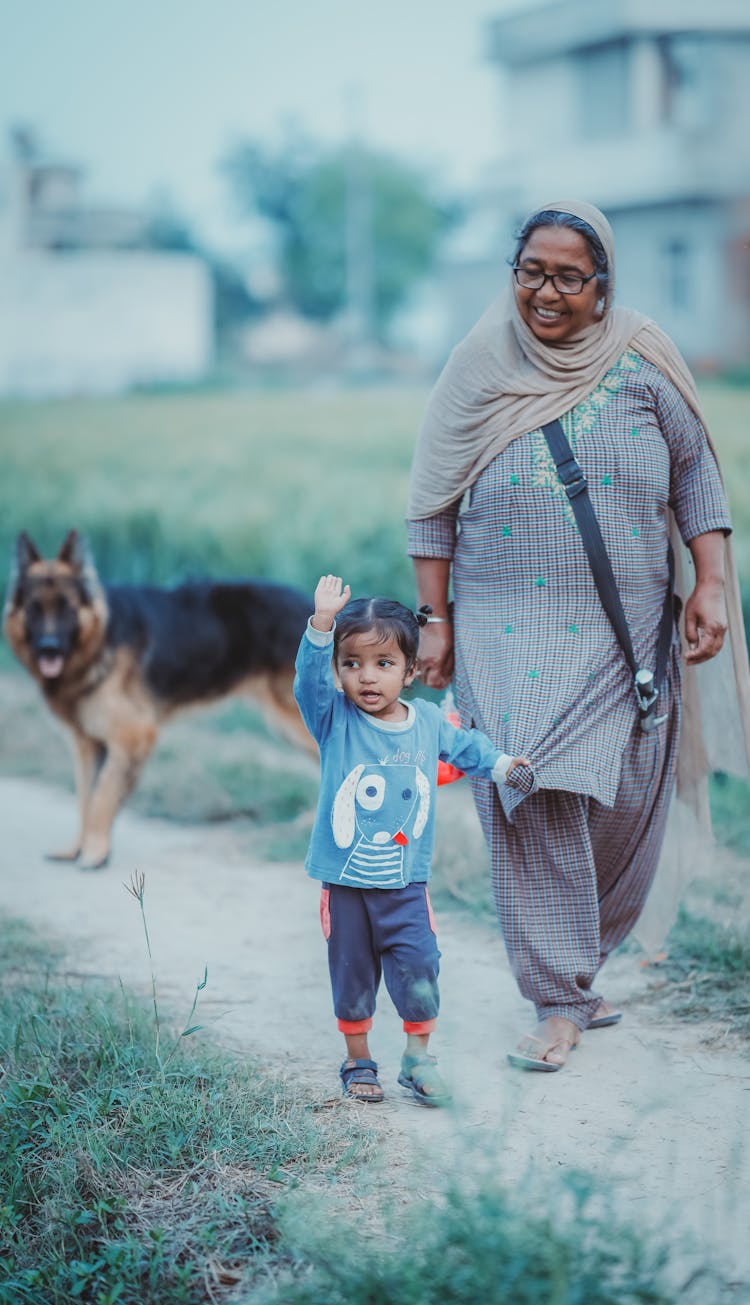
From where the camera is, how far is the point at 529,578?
12.8 ft

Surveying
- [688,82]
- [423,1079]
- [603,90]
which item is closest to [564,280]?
[423,1079]

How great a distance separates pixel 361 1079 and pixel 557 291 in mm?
1995

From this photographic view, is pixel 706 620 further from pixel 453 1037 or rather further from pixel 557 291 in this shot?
pixel 453 1037

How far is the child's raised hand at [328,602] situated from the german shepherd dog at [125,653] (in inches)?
130

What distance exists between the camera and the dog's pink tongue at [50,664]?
256 inches

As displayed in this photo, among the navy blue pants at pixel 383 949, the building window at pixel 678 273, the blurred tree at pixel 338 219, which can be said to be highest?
the blurred tree at pixel 338 219

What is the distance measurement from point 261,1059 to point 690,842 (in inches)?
54.0

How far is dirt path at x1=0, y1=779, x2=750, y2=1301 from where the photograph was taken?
311cm

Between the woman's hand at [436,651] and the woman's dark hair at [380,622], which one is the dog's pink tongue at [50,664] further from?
the woman's dark hair at [380,622]

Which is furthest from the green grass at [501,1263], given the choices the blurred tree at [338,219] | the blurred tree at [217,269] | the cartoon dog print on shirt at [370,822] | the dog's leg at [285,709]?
the blurred tree at [217,269]

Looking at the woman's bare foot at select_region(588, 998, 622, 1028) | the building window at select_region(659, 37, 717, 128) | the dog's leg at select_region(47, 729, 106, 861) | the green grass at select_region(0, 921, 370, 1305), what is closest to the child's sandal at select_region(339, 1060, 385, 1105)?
the green grass at select_region(0, 921, 370, 1305)

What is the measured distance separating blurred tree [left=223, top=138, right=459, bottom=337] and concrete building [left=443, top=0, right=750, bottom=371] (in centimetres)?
2439

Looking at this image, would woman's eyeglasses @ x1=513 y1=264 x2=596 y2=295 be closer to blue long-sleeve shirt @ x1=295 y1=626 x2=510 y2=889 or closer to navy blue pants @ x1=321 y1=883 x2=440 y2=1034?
blue long-sleeve shirt @ x1=295 y1=626 x2=510 y2=889

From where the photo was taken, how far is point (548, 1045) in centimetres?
390
